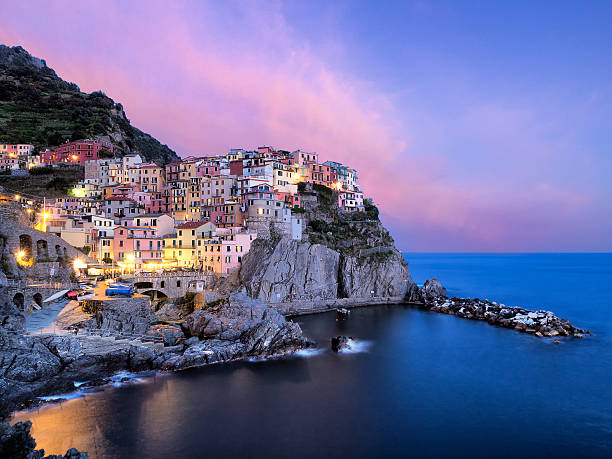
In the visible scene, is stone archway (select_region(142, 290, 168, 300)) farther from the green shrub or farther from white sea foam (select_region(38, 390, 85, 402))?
the green shrub

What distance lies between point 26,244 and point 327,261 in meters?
33.1

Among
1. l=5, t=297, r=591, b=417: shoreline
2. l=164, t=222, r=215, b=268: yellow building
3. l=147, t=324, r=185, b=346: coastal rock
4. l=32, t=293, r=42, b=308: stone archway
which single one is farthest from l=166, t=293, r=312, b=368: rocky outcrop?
l=164, t=222, r=215, b=268: yellow building

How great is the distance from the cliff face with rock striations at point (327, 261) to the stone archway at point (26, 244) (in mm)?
20610

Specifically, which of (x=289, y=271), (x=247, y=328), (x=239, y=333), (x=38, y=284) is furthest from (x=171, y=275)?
(x=289, y=271)

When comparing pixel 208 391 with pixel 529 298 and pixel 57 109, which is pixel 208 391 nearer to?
pixel 529 298

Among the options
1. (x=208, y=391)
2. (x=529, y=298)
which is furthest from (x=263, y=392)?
(x=529, y=298)

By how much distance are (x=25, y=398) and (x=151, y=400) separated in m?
6.40

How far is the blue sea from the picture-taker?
18328 millimetres

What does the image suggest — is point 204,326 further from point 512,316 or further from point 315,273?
point 512,316

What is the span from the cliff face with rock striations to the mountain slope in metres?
48.8

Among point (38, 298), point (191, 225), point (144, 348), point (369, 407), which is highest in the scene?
point (191, 225)

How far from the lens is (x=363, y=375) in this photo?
27.8 meters

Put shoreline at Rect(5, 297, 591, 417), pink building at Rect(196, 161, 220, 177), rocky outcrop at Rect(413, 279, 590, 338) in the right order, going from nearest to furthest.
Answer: shoreline at Rect(5, 297, 591, 417) < rocky outcrop at Rect(413, 279, 590, 338) < pink building at Rect(196, 161, 220, 177)

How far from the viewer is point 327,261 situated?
167 feet
